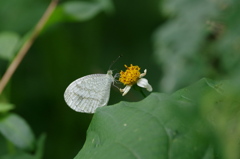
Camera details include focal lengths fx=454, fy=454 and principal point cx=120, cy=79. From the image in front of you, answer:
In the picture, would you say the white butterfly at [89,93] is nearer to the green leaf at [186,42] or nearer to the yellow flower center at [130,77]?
the yellow flower center at [130,77]

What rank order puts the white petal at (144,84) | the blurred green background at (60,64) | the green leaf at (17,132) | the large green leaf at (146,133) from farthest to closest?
the blurred green background at (60,64) < the green leaf at (17,132) < the white petal at (144,84) < the large green leaf at (146,133)

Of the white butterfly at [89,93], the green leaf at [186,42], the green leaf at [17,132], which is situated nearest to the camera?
the white butterfly at [89,93]

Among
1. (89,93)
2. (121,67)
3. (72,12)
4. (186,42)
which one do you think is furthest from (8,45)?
(121,67)

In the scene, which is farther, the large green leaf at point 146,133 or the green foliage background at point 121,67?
the large green leaf at point 146,133

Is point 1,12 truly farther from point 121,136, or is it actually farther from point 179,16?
point 121,136

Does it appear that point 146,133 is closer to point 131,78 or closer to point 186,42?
point 131,78

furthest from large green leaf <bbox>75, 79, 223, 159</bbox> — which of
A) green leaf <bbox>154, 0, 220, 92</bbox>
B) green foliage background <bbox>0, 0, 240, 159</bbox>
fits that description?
green leaf <bbox>154, 0, 220, 92</bbox>

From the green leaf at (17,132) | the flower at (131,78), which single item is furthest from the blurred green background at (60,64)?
the flower at (131,78)
